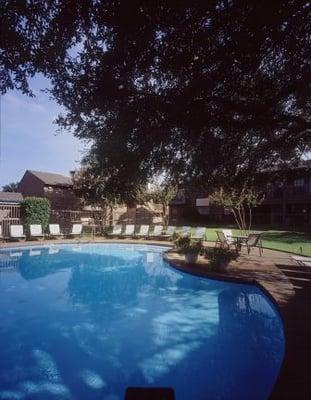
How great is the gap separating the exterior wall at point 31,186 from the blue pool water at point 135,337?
25.9 m

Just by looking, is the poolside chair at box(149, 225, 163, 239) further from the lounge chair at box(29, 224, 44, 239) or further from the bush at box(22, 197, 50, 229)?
the bush at box(22, 197, 50, 229)

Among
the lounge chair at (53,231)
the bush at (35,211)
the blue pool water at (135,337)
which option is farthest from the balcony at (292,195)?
the blue pool water at (135,337)

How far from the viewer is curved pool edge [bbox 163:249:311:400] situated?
3812mm

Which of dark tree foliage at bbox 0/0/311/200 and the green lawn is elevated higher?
dark tree foliage at bbox 0/0/311/200

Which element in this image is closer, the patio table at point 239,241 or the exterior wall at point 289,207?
the patio table at point 239,241

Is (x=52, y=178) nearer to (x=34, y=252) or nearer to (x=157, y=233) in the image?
(x=157, y=233)

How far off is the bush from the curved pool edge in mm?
12297

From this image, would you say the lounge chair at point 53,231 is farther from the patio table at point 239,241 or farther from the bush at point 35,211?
the patio table at point 239,241

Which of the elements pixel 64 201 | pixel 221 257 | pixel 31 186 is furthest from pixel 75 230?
pixel 31 186

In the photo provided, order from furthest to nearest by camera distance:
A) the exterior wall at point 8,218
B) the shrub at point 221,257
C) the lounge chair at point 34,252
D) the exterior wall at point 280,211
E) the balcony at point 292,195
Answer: the balcony at point 292,195, the exterior wall at point 280,211, the exterior wall at point 8,218, the lounge chair at point 34,252, the shrub at point 221,257

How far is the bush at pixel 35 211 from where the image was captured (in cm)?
2300

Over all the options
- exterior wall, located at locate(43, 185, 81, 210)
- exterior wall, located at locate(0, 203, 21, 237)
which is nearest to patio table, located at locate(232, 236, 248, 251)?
exterior wall, located at locate(0, 203, 21, 237)

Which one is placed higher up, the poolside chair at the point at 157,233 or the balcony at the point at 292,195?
the balcony at the point at 292,195

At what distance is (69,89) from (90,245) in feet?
51.7
